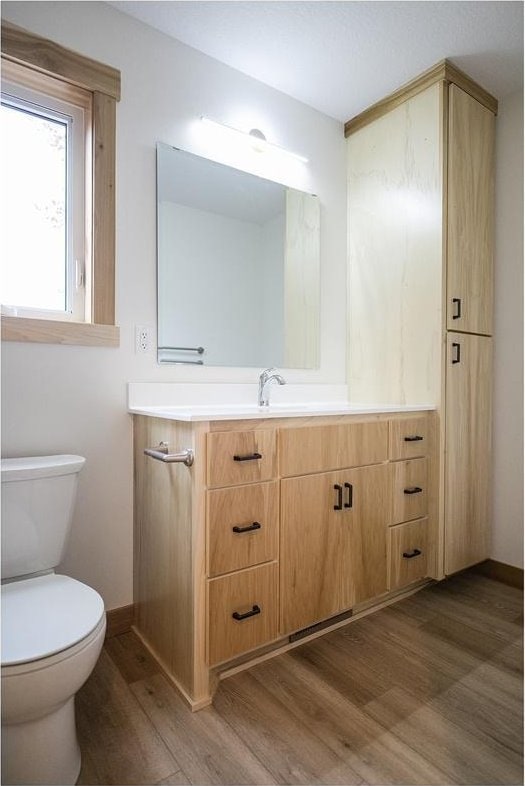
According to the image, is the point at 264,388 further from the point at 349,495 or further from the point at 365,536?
the point at 365,536

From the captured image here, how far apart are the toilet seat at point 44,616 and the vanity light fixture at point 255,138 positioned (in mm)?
1930

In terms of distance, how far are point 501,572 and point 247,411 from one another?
1621 millimetres

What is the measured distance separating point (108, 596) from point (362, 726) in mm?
1024

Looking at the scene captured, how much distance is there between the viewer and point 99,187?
1675 millimetres

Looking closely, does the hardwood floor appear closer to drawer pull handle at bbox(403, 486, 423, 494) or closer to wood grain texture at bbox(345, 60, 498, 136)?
drawer pull handle at bbox(403, 486, 423, 494)

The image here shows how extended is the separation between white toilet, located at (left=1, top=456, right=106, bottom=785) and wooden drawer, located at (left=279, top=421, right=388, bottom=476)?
712mm

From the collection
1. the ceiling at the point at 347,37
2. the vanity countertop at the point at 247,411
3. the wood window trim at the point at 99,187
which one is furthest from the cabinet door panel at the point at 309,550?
the ceiling at the point at 347,37

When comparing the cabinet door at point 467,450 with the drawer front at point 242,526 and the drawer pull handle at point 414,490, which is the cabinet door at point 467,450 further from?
the drawer front at point 242,526

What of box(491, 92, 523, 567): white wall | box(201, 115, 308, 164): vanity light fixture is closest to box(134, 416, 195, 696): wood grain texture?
box(201, 115, 308, 164): vanity light fixture

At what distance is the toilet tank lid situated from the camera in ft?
4.29

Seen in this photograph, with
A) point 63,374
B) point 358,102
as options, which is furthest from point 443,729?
point 358,102

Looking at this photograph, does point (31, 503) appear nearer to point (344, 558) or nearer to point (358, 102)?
point (344, 558)

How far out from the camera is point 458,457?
83.7 inches

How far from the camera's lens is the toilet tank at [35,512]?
4.29ft
